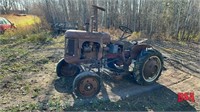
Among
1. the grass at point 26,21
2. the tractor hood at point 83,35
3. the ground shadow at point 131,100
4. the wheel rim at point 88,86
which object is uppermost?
the grass at point 26,21

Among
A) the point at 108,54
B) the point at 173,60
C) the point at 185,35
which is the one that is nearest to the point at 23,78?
the point at 108,54

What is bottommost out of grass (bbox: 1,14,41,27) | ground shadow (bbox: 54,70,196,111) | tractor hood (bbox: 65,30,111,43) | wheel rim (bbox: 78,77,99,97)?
ground shadow (bbox: 54,70,196,111)

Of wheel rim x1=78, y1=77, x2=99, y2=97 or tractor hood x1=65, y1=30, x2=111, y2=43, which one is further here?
A: tractor hood x1=65, y1=30, x2=111, y2=43

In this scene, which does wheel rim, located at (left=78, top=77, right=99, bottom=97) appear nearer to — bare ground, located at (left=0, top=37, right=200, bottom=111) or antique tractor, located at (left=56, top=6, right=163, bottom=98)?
antique tractor, located at (left=56, top=6, right=163, bottom=98)

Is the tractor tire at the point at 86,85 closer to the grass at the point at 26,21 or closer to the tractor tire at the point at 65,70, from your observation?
the tractor tire at the point at 65,70

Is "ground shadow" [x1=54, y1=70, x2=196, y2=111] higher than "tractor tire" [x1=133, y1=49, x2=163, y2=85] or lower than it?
lower

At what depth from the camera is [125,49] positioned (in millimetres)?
4844

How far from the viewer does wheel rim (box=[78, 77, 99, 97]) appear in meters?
3.88

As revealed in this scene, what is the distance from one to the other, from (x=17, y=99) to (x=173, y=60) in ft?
16.2

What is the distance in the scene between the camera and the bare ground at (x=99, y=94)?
3801 mm

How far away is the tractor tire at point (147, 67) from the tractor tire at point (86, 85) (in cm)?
101

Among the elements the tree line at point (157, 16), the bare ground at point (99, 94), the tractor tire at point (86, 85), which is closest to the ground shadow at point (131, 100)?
the bare ground at point (99, 94)

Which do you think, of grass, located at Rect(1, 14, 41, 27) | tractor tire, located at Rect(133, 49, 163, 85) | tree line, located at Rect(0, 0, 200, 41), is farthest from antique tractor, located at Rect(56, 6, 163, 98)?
grass, located at Rect(1, 14, 41, 27)

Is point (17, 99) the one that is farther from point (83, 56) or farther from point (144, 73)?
point (144, 73)
